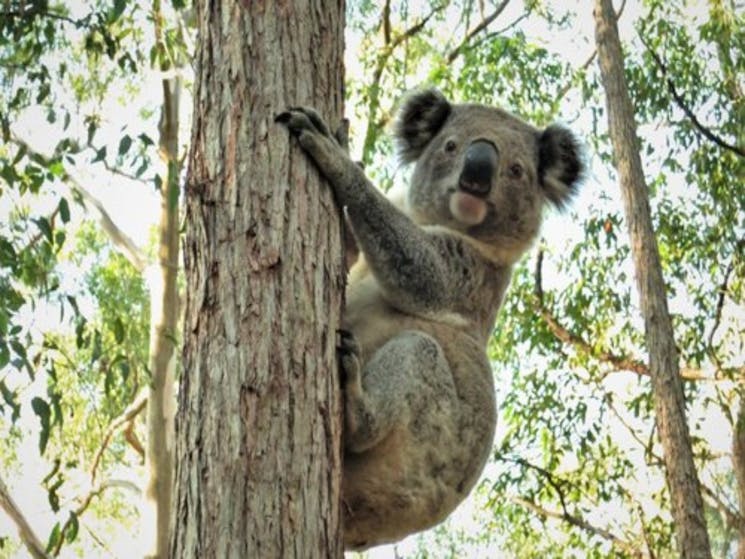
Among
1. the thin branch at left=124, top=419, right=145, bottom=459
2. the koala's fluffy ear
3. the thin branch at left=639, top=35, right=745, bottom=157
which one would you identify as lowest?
the koala's fluffy ear

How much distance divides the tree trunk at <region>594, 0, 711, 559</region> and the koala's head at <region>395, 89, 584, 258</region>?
2.86m

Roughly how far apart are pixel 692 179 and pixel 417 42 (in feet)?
11.7

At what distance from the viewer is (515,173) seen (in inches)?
167

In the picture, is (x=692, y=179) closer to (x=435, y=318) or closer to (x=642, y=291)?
(x=642, y=291)

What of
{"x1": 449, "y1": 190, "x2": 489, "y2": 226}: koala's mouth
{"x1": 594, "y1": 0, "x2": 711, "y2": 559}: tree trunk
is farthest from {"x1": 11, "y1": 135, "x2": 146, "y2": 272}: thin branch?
{"x1": 449, "y1": 190, "x2": 489, "y2": 226}: koala's mouth

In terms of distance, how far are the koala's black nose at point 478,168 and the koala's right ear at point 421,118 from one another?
418mm

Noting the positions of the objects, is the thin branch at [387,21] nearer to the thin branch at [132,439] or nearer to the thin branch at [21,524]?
the thin branch at [132,439]

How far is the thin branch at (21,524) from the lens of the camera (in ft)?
25.2

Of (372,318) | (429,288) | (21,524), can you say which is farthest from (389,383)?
(21,524)

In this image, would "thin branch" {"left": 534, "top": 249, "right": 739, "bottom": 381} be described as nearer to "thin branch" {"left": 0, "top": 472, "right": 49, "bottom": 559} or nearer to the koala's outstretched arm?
"thin branch" {"left": 0, "top": 472, "right": 49, "bottom": 559}

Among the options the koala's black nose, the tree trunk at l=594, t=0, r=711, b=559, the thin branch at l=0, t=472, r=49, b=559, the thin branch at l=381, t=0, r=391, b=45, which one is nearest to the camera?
the koala's black nose

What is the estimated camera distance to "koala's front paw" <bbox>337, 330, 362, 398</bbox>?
2.61 meters

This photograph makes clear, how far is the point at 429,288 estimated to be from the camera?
3561mm

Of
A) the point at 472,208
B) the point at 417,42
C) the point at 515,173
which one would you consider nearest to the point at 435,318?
the point at 472,208
